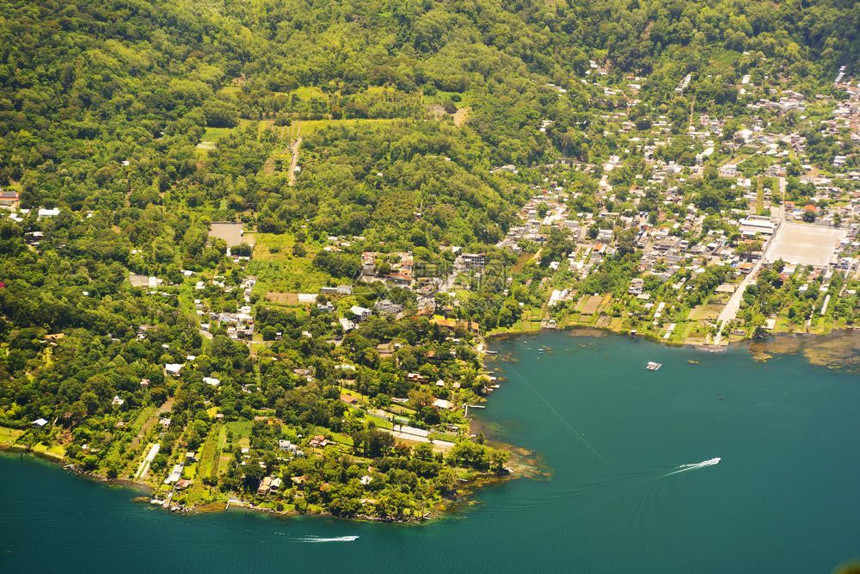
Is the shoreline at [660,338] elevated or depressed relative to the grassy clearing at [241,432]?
elevated

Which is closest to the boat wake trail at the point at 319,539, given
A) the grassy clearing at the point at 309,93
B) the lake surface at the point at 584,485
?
the lake surface at the point at 584,485

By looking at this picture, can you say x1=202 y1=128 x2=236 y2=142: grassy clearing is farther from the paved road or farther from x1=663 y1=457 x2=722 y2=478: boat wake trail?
x1=663 y1=457 x2=722 y2=478: boat wake trail

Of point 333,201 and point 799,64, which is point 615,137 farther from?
point 333,201

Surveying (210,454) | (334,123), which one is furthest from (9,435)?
(334,123)

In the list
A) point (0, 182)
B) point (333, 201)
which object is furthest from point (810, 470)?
point (0, 182)

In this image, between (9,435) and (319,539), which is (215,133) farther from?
(319,539)

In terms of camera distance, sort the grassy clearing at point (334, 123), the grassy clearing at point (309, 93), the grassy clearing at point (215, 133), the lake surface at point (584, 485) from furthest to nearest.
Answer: the grassy clearing at point (309, 93) → the grassy clearing at point (334, 123) → the grassy clearing at point (215, 133) → the lake surface at point (584, 485)

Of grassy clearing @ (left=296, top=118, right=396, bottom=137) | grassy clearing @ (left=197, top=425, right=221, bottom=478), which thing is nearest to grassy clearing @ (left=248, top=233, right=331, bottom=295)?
grassy clearing @ (left=197, top=425, right=221, bottom=478)

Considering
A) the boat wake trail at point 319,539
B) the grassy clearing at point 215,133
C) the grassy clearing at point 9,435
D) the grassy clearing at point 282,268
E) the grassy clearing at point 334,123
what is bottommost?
the boat wake trail at point 319,539

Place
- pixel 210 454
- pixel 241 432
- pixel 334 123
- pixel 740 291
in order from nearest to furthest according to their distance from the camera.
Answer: pixel 210 454 < pixel 241 432 < pixel 740 291 < pixel 334 123

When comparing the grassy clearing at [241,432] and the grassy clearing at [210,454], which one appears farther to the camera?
the grassy clearing at [241,432]

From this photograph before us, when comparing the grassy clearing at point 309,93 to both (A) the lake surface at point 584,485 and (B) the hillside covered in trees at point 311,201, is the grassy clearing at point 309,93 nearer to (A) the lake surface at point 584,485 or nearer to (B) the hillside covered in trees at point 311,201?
(B) the hillside covered in trees at point 311,201
